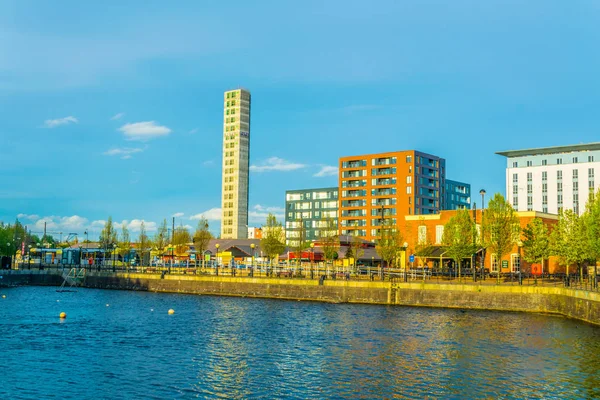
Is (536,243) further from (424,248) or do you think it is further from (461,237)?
(424,248)

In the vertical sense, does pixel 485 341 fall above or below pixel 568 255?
below

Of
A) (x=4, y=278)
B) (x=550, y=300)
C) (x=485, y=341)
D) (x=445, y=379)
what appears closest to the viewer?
(x=445, y=379)

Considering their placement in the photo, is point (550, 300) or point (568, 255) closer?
point (550, 300)

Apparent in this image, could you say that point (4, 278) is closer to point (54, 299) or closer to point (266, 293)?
point (54, 299)

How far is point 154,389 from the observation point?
1075 inches

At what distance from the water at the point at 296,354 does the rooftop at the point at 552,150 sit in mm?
124367

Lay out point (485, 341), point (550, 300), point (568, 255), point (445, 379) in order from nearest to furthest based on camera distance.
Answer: point (445, 379), point (485, 341), point (550, 300), point (568, 255)

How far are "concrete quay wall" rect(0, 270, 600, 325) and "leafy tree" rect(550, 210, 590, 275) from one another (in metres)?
7.60

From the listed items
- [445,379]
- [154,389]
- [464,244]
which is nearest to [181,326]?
[154,389]

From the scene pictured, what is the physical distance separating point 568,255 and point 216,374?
144 feet

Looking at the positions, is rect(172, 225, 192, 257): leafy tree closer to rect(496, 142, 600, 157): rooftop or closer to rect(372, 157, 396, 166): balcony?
rect(372, 157, 396, 166): balcony

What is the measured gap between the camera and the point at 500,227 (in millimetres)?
67625

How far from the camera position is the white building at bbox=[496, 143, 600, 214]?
16088 centimetres

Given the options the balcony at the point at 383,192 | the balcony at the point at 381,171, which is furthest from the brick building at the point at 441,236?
the balcony at the point at 381,171
